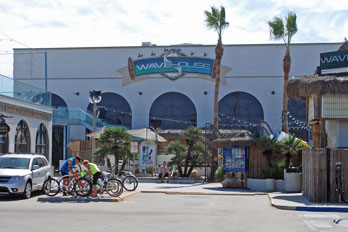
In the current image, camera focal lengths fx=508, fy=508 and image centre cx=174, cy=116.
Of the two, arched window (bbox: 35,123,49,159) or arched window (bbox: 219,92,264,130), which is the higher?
arched window (bbox: 219,92,264,130)

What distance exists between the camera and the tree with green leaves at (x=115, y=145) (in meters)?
30.5

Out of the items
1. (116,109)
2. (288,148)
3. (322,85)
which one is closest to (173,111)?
(116,109)

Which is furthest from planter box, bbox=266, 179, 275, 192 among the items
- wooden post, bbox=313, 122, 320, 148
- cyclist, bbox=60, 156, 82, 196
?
cyclist, bbox=60, 156, 82, 196

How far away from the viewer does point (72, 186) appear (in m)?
18.2

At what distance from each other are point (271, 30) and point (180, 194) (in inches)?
761

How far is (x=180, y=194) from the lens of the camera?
21.5 m

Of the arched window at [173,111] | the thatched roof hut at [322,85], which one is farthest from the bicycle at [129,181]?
the arched window at [173,111]

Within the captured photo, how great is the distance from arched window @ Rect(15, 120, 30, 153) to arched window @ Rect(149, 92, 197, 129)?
2098 cm

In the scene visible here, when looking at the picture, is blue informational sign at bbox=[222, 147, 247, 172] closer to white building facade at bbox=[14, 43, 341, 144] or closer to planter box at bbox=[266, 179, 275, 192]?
planter box at bbox=[266, 179, 275, 192]

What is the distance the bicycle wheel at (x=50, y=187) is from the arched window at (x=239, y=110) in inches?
1232

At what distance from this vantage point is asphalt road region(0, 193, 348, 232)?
11234mm

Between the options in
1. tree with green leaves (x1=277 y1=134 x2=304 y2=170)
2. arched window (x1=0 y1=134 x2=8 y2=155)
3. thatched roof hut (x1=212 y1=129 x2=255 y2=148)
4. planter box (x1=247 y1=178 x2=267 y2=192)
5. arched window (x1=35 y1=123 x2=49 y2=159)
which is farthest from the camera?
arched window (x1=35 y1=123 x2=49 y2=159)

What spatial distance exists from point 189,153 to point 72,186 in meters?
12.7

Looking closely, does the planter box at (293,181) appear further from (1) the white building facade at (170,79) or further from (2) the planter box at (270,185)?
(1) the white building facade at (170,79)
